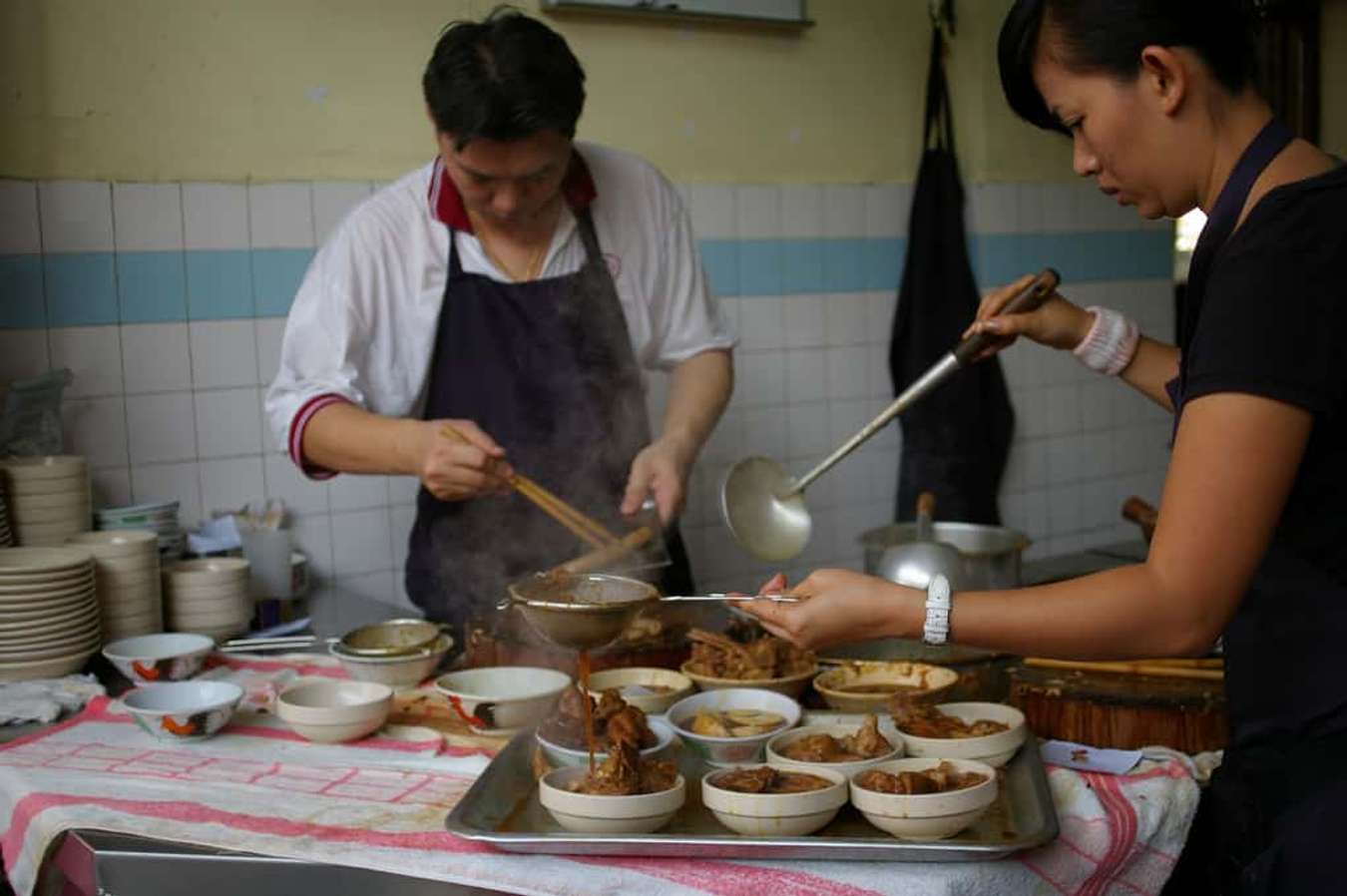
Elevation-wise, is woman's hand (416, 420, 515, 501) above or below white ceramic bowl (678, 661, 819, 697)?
above

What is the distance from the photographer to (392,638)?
270 cm

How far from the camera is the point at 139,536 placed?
309 centimetres

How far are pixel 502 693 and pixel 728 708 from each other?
0.41 meters

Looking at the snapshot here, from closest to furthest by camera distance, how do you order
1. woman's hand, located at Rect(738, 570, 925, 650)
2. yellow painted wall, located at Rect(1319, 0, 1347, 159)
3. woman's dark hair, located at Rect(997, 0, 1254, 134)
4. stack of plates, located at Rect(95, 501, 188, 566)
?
woman's dark hair, located at Rect(997, 0, 1254, 134) → woman's hand, located at Rect(738, 570, 925, 650) → stack of plates, located at Rect(95, 501, 188, 566) → yellow painted wall, located at Rect(1319, 0, 1347, 159)

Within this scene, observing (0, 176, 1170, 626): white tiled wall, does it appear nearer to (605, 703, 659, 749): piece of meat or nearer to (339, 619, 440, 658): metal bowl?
(339, 619, 440, 658): metal bowl


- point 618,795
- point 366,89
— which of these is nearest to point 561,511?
point 618,795

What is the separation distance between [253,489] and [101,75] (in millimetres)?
1203

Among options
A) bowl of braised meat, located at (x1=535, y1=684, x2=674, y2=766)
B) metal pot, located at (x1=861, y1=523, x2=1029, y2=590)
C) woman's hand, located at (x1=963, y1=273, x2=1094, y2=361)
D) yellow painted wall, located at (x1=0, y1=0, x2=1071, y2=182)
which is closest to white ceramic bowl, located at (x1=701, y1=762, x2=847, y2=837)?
bowl of braised meat, located at (x1=535, y1=684, x2=674, y2=766)

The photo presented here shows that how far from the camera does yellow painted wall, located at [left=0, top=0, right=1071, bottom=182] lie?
3568 millimetres

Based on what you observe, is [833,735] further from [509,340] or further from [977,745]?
[509,340]

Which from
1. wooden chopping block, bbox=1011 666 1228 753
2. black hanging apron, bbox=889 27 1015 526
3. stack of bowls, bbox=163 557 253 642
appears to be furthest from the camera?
black hanging apron, bbox=889 27 1015 526

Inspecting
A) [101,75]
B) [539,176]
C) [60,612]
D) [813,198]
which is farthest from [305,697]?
[813,198]

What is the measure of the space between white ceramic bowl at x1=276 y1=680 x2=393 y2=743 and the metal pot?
102cm

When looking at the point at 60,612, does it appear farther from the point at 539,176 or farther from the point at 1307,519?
the point at 1307,519
